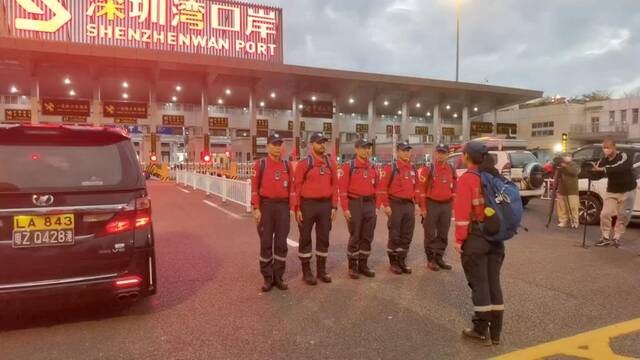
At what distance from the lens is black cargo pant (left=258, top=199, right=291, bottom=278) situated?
211 inches

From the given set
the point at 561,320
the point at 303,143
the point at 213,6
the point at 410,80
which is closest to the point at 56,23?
the point at 213,6

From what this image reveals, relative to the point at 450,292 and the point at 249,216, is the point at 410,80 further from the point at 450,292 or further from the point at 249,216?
the point at 450,292

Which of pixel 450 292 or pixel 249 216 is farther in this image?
pixel 249 216

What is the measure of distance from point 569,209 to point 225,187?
10.4 m

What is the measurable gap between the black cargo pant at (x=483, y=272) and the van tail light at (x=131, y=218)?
2860 millimetres

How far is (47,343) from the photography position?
378 centimetres

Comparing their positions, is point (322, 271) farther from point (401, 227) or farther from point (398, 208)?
point (398, 208)

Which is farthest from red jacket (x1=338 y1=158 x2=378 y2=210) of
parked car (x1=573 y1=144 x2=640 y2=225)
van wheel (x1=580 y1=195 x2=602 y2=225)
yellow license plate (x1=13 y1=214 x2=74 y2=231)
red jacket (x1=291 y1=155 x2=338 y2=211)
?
van wheel (x1=580 y1=195 x2=602 y2=225)

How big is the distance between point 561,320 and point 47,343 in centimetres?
464

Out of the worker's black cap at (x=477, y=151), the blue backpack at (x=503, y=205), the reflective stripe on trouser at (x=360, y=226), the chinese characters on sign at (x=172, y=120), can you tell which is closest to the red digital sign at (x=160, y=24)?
the chinese characters on sign at (x=172, y=120)

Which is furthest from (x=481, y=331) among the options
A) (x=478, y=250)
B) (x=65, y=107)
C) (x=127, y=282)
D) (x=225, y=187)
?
(x=65, y=107)

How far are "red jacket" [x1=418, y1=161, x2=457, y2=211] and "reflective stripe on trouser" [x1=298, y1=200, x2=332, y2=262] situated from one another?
1.64m

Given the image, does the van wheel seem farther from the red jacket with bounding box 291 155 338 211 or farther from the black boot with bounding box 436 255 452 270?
the red jacket with bounding box 291 155 338 211

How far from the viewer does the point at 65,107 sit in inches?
1201
